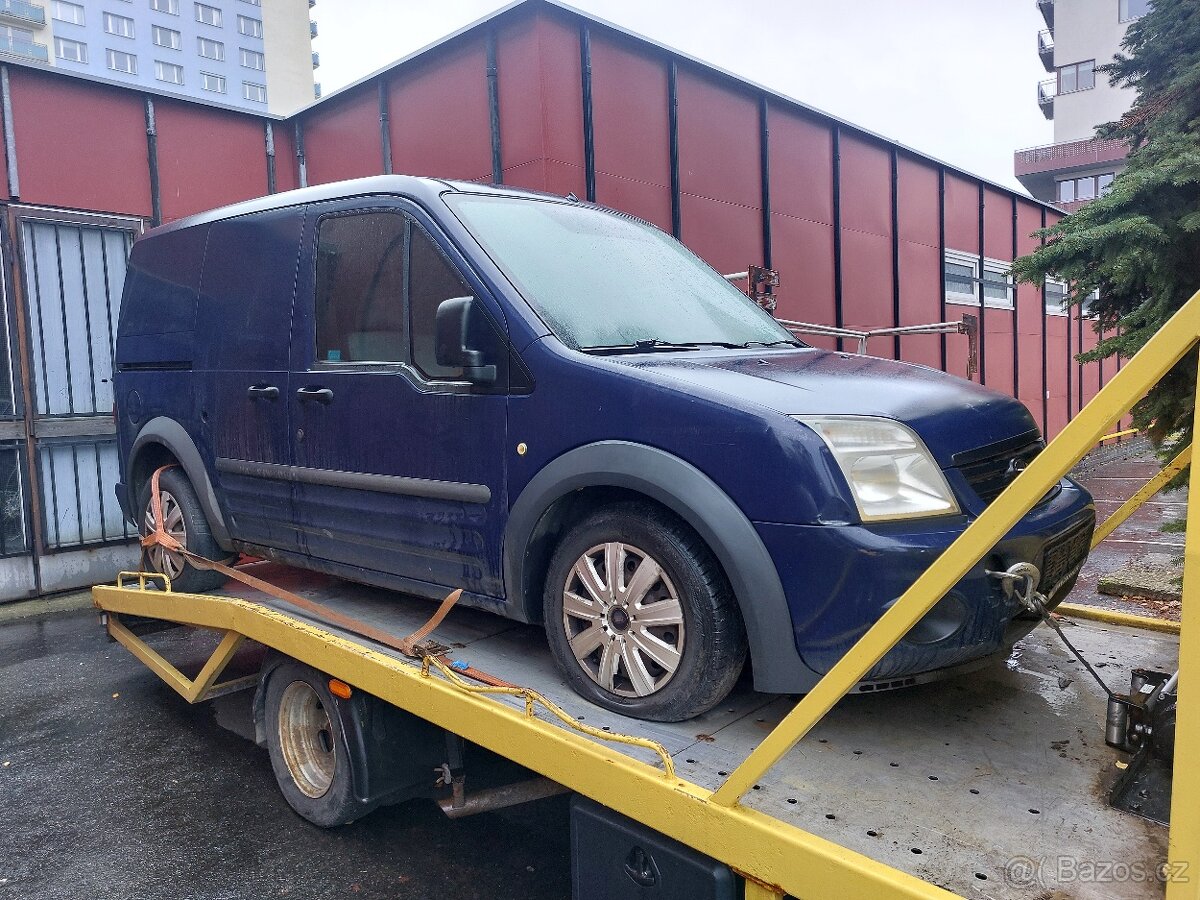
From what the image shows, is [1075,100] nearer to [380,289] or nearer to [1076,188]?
[1076,188]

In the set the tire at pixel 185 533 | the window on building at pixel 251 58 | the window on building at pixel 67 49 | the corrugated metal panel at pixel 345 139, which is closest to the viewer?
the tire at pixel 185 533

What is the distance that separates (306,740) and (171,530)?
1472 mm

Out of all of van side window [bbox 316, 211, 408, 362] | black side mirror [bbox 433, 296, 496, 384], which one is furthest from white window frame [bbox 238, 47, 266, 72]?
black side mirror [bbox 433, 296, 496, 384]

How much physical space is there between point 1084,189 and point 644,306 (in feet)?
166

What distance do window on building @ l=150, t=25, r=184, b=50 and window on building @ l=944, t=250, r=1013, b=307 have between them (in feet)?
196

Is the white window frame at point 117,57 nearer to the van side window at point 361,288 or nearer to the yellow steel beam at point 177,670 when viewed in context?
the yellow steel beam at point 177,670

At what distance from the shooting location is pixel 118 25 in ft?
186

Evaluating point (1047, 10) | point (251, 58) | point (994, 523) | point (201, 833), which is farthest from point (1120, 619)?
point (251, 58)

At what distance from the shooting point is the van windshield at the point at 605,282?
300 cm

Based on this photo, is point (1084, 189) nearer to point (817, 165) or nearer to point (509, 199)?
point (817, 165)

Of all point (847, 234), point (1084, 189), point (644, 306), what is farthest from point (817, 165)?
point (1084, 189)

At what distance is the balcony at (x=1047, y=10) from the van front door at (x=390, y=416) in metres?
54.6

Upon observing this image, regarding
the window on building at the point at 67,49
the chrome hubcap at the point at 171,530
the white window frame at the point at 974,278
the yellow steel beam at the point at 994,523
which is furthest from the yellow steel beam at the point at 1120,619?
the window on building at the point at 67,49

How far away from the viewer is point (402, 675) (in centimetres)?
289
